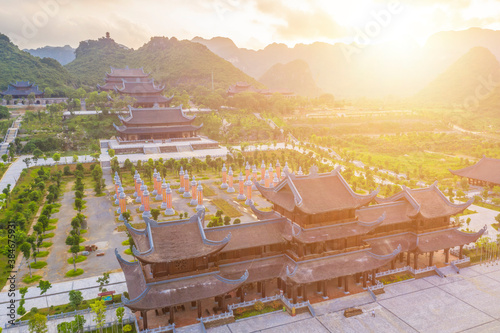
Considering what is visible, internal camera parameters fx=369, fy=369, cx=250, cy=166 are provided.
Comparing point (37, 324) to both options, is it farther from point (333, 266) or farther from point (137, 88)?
point (137, 88)

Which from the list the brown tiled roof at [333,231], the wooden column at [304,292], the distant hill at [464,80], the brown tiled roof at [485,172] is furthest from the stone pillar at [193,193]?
the distant hill at [464,80]

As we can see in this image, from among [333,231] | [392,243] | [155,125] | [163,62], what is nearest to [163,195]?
[333,231]

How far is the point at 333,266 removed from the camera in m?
24.2

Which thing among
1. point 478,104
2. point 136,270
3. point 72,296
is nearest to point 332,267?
point 136,270

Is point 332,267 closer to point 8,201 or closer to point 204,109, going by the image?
point 8,201

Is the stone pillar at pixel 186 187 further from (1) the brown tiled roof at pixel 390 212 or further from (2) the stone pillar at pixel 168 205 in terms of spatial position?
(1) the brown tiled roof at pixel 390 212

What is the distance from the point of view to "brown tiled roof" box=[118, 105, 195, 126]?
70.9m

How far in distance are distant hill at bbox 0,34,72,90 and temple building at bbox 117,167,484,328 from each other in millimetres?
95543

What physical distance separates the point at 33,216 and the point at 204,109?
204 ft

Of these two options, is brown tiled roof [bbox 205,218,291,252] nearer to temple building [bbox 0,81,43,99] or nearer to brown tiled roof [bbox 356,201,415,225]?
brown tiled roof [bbox 356,201,415,225]

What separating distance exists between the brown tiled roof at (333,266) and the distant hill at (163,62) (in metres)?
110

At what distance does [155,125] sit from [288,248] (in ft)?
175

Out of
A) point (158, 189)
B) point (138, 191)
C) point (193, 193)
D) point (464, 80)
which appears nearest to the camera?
point (138, 191)

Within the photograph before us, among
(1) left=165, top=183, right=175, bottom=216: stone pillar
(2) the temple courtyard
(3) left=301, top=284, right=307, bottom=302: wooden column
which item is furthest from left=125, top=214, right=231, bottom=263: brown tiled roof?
(1) left=165, top=183, right=175, bottom=216: stone pillar
